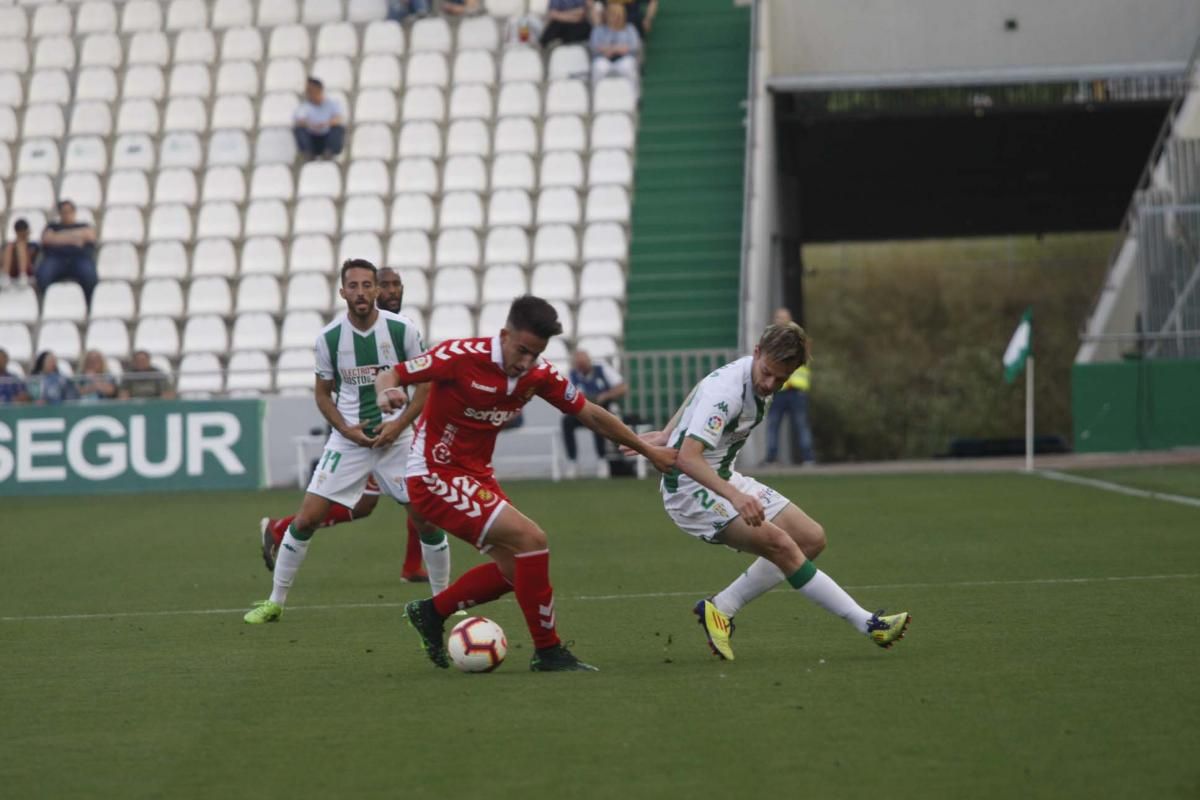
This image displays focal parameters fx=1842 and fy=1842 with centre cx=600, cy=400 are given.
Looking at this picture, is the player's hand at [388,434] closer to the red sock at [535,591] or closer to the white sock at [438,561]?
the white sock at [438,561]

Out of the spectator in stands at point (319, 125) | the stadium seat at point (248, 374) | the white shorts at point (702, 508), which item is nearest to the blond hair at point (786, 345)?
the white shorts at point (702, 508)

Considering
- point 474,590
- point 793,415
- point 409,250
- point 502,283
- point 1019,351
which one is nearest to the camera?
point 474,590

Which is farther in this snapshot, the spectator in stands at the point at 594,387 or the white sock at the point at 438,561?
the spectator in stands at the point at 594,387

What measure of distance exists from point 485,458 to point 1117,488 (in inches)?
467

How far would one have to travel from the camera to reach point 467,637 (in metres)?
7.60

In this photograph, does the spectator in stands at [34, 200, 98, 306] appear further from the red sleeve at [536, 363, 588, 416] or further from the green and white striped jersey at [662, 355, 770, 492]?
the red sleeve at [536, 363, 588, 416]

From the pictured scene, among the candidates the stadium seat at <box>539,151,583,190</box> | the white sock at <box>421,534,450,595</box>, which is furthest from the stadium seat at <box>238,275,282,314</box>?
the white sock at <box>421,534,450,595</box>

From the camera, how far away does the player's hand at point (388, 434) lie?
9891 millimetres

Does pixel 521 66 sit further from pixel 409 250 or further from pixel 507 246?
pixel 409 250

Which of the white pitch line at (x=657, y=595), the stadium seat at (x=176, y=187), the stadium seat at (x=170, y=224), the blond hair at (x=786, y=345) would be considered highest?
the stadium seat at (x=176, y=187)

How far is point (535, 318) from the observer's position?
7199 mm

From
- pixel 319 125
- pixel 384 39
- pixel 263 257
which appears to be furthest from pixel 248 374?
pixel 384 39

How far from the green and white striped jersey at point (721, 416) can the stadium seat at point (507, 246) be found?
17.9 m

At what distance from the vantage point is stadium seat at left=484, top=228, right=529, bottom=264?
2598 centimetres
